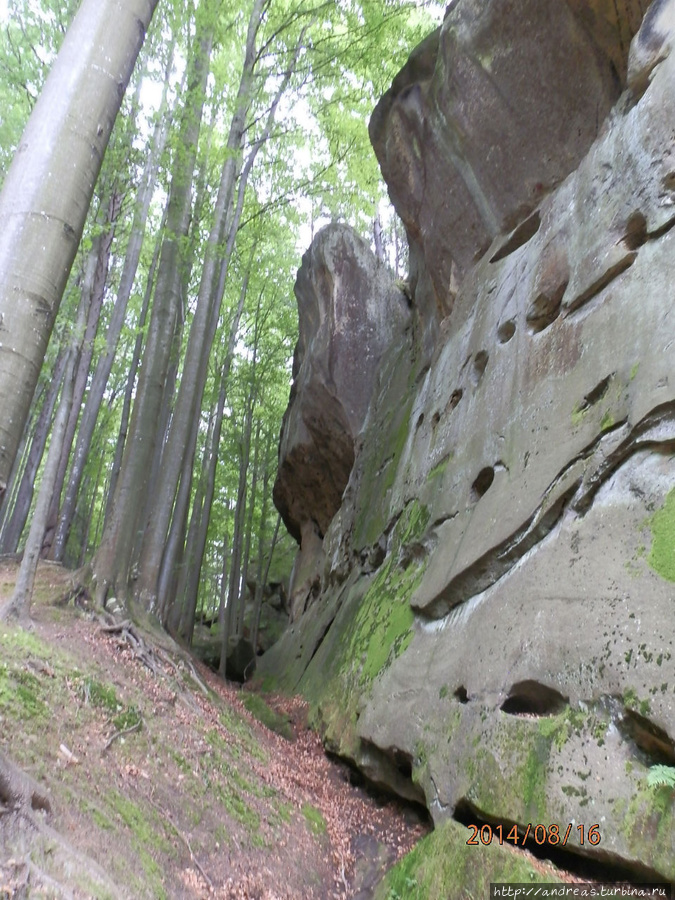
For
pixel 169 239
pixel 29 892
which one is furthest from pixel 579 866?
pixel 169 239

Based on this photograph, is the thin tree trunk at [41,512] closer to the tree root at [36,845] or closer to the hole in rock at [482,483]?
the tree root at [36,845]

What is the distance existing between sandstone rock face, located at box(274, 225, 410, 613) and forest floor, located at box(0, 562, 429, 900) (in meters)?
8.62

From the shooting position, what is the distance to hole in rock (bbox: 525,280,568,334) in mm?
7355

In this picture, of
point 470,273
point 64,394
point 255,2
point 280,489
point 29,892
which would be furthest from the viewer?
point 280,489

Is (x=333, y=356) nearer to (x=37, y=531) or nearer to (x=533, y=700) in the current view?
(x=37, y=531)

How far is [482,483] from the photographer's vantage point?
7582mm

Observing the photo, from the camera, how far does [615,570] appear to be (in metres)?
4.70

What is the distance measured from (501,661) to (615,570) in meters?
1.38

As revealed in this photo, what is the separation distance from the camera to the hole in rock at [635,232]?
247 inches

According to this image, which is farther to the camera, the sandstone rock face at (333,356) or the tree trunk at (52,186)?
the sandstone rock face at (333,356)

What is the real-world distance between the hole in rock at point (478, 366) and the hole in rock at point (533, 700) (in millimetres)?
4782

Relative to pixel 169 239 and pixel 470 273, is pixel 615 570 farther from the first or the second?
pixel 169 239

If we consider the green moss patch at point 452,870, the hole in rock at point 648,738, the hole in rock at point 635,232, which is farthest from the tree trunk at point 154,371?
the hole in rock at point 635,232
